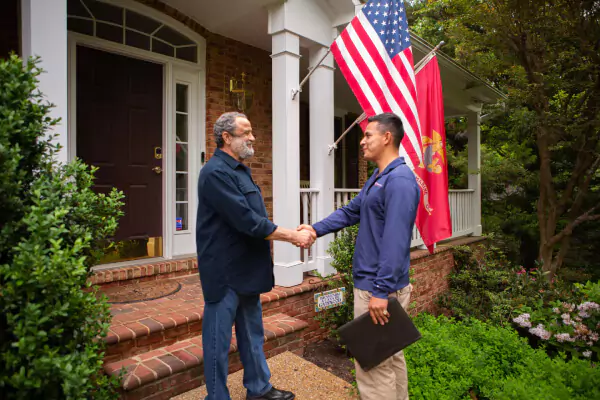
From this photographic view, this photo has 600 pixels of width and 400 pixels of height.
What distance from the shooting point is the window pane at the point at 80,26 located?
13.9 ft

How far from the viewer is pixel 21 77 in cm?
191

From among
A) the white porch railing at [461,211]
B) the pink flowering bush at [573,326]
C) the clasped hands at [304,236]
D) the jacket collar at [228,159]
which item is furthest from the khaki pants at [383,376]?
the white porch railing at [461,211]

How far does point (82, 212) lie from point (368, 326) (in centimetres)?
165

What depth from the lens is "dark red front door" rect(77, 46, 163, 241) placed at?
4.42 m

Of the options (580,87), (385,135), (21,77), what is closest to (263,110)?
(385,135)

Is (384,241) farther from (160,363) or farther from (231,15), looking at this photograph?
(231,15)

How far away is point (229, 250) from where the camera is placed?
2.49m

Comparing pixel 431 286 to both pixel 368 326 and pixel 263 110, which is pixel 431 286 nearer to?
pixel 263 110

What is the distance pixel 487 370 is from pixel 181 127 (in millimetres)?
4298

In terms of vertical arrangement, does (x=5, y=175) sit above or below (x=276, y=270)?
above

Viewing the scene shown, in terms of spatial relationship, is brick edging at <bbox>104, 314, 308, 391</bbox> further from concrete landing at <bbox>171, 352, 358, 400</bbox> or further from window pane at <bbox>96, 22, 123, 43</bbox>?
window pane at <bbox>96, 22, 123, 43</bbox>

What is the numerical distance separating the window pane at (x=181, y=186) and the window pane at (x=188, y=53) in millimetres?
1492

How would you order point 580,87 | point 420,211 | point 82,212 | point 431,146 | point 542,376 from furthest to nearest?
point 580,87 < point 431,146 < point 420,211 < point 542,376 < point 82,212

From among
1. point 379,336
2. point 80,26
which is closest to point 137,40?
point 80,26
